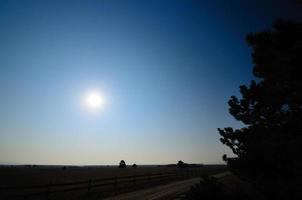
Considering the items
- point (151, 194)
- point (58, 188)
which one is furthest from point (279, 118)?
point (58, 188)

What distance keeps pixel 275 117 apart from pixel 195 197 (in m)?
4.81

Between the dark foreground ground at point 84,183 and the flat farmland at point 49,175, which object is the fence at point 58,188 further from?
the flat farmland at point 49,175

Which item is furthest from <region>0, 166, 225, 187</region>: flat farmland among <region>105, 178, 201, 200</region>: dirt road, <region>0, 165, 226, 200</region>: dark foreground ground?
<region>105, 178, 201, 200</region>: dirt road

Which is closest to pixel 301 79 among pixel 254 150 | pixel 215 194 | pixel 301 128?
pixel 301 128

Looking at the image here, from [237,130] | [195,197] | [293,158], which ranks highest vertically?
[237,130]

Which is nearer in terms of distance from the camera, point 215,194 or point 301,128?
point 215,194

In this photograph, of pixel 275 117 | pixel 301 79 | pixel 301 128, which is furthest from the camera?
pixel 275 117

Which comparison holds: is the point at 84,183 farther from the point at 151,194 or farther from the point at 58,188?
the point at 151,194

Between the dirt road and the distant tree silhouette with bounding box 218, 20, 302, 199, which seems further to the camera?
the dirt road

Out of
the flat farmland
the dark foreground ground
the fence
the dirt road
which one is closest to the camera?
the fence

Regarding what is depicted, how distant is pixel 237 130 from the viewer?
1309cm

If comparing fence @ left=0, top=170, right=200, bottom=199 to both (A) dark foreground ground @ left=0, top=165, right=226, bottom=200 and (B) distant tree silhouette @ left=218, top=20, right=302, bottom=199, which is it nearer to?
(A) dark foreground ground @ left=0, top=165, right=226, bottom=200

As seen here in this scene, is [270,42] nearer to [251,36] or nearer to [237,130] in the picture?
[251,36]

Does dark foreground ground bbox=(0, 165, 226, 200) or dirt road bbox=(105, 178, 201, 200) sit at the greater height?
dark foreground ground bbox=(0, 165, 226, 200)
